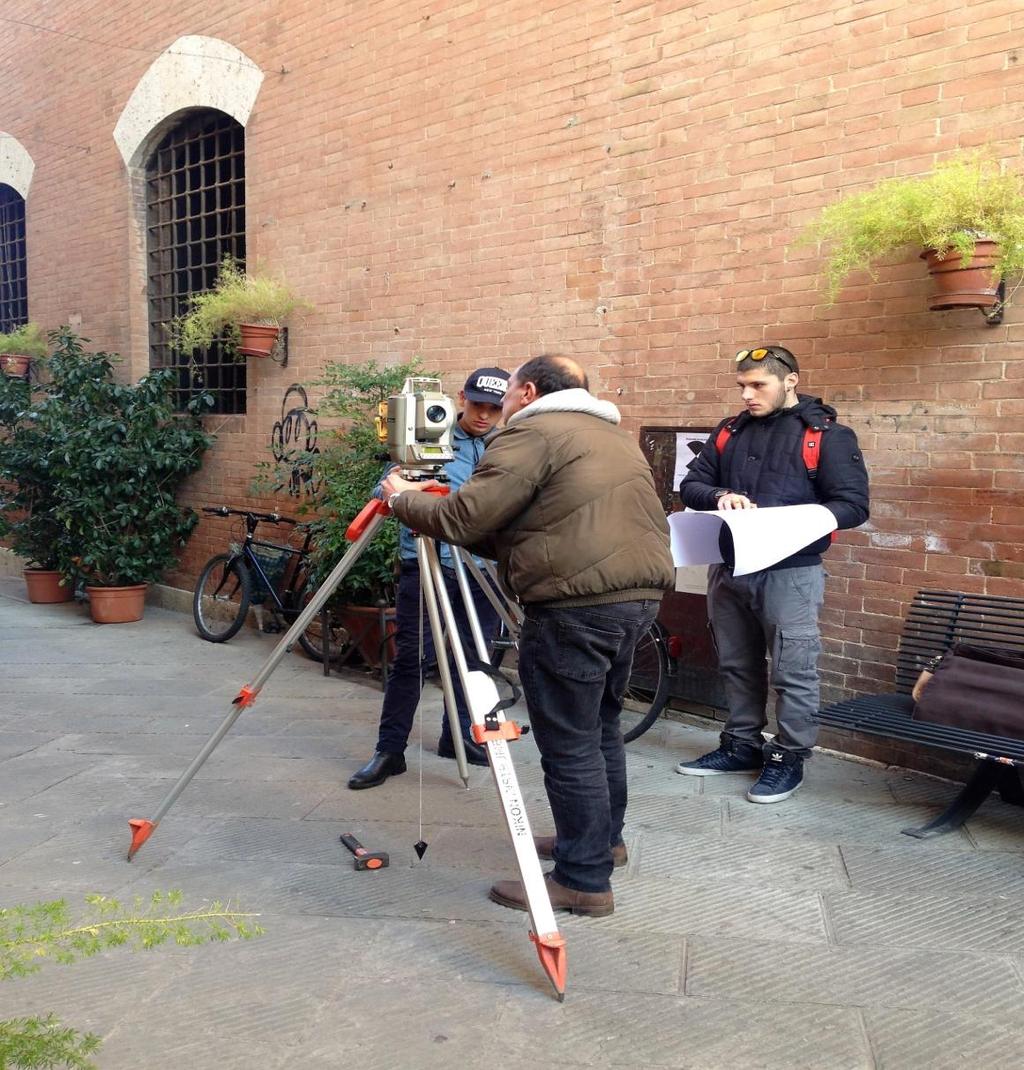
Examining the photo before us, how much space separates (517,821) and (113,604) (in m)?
6.80

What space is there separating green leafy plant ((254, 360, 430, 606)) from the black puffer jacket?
2345 millimetres

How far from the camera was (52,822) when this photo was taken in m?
4.32

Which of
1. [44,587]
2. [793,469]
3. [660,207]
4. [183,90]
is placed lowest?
[44,587]

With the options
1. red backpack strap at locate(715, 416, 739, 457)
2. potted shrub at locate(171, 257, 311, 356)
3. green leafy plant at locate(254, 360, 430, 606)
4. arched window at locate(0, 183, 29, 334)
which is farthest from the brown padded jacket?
arched window at locate(0, 183, 29, 334)

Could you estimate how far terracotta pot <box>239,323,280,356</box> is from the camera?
8109 mm

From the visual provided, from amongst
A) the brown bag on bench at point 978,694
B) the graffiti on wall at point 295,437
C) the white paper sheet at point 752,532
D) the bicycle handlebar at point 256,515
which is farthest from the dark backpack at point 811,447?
the bicycle handlebar at point 256,515

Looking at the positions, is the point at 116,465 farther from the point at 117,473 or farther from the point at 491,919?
the point at 491,919

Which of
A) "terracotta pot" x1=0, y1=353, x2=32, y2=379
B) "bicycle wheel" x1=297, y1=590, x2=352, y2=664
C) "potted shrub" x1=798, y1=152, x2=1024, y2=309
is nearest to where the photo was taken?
"potted shrub" x1=798, y1=152, x2=1024, y2=309

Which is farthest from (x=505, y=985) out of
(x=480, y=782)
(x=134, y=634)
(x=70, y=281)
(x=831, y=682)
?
(x=70, y=281)

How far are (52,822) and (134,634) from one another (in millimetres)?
4371

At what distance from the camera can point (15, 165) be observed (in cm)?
1147

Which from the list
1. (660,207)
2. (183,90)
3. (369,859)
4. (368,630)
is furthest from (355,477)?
(183,90)

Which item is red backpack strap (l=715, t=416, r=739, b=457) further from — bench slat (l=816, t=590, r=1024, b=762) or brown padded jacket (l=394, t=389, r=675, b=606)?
brown padded jacket (l=394, t=389, r=675, b=606)

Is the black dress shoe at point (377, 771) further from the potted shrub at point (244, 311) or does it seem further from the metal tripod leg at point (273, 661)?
the potted shrub at point (244, 311)
